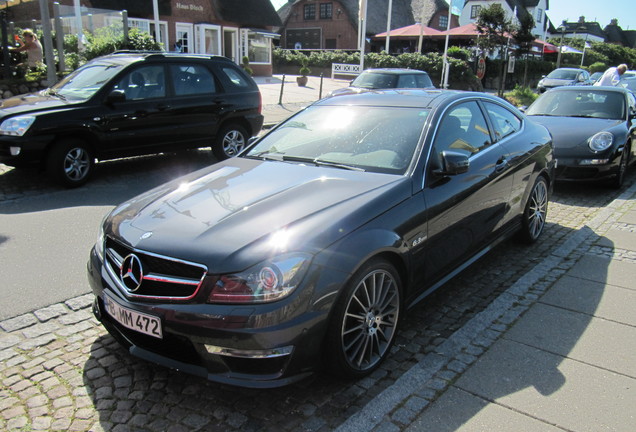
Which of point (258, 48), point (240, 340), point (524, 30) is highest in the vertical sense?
point (524, 30)

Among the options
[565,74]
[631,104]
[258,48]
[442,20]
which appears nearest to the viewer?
[631,104]

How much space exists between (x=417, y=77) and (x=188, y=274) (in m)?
13.8

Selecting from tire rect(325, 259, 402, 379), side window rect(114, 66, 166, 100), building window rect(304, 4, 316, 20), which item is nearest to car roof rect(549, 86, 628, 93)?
side window rect(114, 66, 166, 100)

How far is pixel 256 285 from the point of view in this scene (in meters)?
2.65

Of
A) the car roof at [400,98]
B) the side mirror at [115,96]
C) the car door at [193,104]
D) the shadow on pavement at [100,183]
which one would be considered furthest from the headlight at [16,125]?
the car roof at [400,98]

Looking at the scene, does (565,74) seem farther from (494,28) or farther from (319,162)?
(319,162)

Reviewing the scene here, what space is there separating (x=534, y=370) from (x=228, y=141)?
7262 millimetres

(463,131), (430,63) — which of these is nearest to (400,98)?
(463,131)

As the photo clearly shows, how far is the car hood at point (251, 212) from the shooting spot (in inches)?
110

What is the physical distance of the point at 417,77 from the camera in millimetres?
15367

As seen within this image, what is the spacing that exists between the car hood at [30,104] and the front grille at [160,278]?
538 centimetres

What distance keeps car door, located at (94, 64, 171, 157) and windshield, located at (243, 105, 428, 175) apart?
13.3 ft

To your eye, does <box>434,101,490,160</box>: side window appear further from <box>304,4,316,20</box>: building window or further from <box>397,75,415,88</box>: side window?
<box>304,4,316,20</box>: building window

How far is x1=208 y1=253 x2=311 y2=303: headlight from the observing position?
2.64 metres
